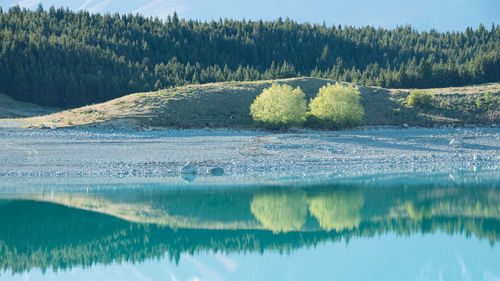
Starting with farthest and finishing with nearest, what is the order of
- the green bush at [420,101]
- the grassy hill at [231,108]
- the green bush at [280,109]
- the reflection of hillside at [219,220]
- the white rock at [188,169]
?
1. the green bush at [420,101]
2. the green bush at [280,109]
3. the grassy hill at [231,108]
4. the white rock at [188,169]
5. the reflection of hillside at [219,220]

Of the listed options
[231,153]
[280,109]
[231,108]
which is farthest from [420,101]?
[231,153]

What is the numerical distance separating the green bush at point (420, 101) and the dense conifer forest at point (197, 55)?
2084cm

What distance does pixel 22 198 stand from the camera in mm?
23938

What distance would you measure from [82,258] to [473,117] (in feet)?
179

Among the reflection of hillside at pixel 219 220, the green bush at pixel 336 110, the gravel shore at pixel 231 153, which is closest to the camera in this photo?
the reflection of hillside at pixel 219 220

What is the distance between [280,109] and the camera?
52156 mm

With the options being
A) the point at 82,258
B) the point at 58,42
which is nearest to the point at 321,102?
the point at 82,258

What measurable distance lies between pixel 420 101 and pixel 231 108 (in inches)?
917

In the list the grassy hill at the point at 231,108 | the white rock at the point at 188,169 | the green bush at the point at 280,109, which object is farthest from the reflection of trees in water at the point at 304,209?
the grassy hill at the point at 231,108

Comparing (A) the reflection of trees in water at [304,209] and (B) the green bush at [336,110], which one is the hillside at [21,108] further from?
(A) the reflection of trees in water at [304,209]

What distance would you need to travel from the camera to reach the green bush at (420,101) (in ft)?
207

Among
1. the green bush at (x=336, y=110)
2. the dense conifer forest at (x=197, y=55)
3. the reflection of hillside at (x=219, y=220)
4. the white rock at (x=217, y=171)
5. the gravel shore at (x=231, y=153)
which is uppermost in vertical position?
the dense conifer forest at (x=197, y=55)

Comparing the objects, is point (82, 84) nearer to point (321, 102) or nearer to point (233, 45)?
point (321, 102)

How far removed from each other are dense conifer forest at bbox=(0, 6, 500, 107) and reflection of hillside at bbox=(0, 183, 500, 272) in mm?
62908
